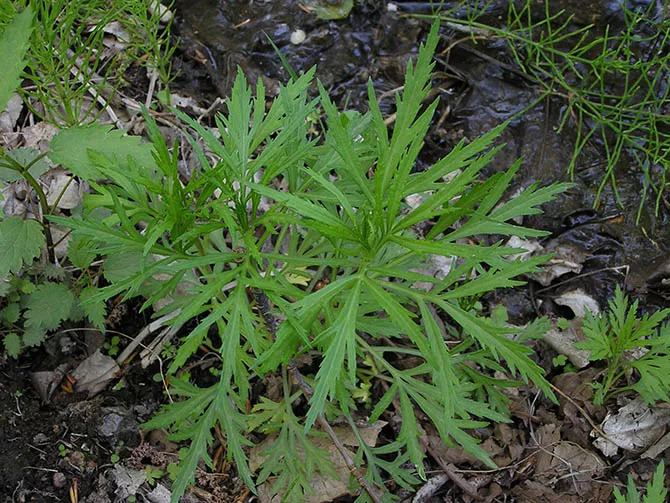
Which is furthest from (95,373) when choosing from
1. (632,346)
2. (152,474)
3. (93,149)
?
(632,346)

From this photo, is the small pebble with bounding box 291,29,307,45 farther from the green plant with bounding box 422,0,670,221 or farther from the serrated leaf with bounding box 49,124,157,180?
the serrated leaf with bounding box 49,124,157,180

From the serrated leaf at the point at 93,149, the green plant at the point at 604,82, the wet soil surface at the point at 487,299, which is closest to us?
the serrated leaf at the point at 93,149

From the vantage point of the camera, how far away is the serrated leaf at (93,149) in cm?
213

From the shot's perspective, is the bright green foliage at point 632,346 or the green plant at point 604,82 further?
the green plant at point 604,82

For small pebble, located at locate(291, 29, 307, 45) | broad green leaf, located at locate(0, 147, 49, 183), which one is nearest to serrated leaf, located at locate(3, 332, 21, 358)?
broad green leaf, located at locate(0, 147, 49, 183)

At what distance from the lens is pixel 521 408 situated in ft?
9.81

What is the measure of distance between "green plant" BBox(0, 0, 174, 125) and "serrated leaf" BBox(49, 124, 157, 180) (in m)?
0.38

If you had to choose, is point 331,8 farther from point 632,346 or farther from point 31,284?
point 632,346

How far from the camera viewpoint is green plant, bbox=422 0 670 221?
3.70 metres

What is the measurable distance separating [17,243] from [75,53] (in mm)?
1112

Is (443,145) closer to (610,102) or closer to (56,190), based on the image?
(610,102)

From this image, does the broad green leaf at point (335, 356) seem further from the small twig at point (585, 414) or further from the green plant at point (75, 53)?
the small twig at point (585, 414)

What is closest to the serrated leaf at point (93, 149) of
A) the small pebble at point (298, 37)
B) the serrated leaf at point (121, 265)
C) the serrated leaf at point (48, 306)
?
the serrated leaf at point (121, 265)

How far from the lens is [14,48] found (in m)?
A: 1.84
